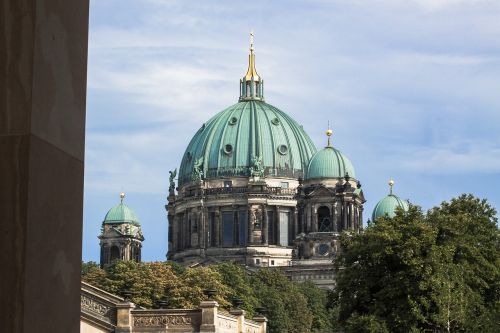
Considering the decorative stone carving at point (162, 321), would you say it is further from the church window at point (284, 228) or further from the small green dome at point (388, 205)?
the church window at point (284, 228)

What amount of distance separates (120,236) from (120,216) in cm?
415

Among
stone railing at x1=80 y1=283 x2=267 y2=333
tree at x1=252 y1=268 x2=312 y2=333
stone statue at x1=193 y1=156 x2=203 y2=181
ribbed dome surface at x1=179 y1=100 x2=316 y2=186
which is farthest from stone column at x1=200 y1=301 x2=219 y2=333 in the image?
ribbed dome surface at x1=179 y1=100 x2=316 y2=186

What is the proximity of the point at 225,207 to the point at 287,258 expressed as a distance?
441 inches

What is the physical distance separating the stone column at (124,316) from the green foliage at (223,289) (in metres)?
44.2

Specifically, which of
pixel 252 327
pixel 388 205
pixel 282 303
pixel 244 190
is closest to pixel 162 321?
pixel 252 327

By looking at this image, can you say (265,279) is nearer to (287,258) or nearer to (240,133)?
(287,258)

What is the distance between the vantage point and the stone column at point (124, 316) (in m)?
42.0

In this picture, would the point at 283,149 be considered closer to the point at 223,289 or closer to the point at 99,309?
the point at 223,289

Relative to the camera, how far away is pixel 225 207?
159m

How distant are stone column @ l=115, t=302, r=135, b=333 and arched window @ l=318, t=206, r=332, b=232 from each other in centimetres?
10271

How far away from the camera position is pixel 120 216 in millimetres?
167500

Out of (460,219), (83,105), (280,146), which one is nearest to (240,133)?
(280,146)

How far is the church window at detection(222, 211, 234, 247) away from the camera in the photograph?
15762 cm

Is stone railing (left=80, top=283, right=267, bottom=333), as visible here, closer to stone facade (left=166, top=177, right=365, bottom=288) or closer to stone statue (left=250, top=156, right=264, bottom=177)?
stone facade (left=166, top=177, right=365, bottom=288)
